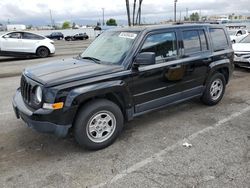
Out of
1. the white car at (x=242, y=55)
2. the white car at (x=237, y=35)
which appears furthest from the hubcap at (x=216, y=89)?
the white car at (x=237, y=35)

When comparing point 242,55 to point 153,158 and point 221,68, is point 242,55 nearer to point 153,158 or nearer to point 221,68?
point 221,68

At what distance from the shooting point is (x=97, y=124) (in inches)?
147

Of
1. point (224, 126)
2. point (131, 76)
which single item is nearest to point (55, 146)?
point (131, 76)

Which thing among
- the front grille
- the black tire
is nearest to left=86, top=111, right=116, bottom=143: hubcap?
the front grille

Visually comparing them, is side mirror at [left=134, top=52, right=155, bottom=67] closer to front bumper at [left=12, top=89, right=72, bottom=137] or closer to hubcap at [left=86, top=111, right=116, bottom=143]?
hubcap at [left=86, top=111, right=116, bottom=143]

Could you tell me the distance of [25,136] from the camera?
4250 millimetres

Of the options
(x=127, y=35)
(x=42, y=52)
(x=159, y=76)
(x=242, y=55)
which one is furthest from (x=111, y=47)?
(x=42, y=52)

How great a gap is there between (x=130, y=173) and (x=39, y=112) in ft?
4.65

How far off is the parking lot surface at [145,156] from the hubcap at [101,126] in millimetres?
206

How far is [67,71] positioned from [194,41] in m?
2.57

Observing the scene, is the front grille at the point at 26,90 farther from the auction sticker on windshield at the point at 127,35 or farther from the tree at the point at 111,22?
the tree at the point at 111,22

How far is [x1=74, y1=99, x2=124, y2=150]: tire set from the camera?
355 centimetres

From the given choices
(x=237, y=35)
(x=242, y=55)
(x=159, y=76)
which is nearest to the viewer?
(x=159, y=76)

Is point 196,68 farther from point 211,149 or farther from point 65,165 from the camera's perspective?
point 65,165
